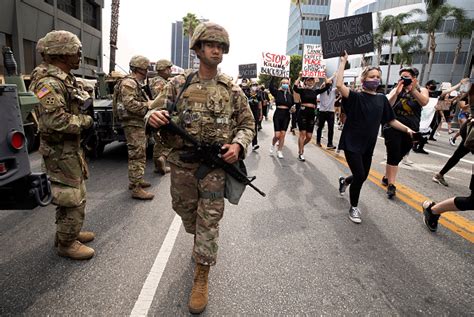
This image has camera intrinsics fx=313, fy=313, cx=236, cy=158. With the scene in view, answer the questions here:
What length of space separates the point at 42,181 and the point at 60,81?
1043mm

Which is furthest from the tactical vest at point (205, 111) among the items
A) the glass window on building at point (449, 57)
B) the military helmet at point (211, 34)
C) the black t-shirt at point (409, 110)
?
the glass window on building at point (449, 57)

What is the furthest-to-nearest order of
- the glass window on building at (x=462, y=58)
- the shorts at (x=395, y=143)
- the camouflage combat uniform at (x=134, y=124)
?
the glass window on building at (x=462, y=58)
the shorts at (x=395, y=143)
the camouflage combat uniform at (x=134, y=124)

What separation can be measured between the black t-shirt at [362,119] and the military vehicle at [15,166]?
3.57m

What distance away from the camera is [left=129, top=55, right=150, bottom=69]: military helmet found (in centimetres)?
470

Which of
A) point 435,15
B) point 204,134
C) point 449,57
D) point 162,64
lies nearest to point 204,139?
point 204,134

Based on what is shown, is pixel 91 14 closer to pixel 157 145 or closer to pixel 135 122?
pixel 157 145

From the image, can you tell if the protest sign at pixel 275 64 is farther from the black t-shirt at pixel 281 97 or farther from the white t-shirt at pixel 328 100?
the black t-shirt at pixel 281 97

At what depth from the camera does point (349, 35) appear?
618 cm

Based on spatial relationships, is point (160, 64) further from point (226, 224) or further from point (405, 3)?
point (405, 3)

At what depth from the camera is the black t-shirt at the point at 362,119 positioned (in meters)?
4.17

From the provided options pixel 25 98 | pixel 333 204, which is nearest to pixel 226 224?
pixel 333 204

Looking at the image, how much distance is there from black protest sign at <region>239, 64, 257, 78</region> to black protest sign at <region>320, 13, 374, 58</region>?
33.9ft

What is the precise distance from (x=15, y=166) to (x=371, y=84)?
3.92 m

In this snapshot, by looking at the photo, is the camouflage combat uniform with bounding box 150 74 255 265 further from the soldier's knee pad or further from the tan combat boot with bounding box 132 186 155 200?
the tan combat boot with bounding box 132 186 155 200
